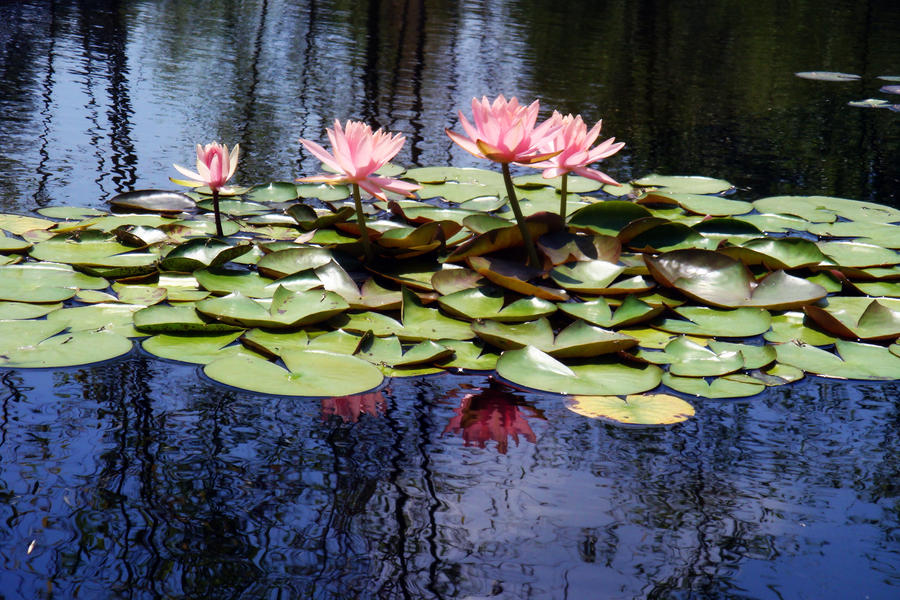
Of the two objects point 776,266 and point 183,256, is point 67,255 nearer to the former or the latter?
point 183,256

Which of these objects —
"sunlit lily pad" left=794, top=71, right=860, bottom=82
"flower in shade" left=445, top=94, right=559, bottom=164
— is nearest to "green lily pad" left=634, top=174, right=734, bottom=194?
"flower in shade" left=445, top=94, right=559, bottom=164

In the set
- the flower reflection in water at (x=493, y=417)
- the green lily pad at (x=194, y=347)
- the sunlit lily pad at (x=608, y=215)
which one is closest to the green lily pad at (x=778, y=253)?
the sunlit lily pad at (x=608, y=215)

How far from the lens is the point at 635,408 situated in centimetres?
154

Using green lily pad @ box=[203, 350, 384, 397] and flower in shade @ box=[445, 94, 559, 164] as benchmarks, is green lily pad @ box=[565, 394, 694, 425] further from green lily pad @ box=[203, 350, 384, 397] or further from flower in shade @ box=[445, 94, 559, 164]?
flower in shade @ box=[445, 94, 559, 164]

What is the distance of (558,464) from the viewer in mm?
1324

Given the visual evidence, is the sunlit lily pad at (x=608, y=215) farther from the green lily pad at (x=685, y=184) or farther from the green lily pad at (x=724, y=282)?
the green lily pad at (x=685, y=184)

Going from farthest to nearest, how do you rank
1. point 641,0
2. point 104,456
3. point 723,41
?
point 641,0 < point 723,41 < point 104,456

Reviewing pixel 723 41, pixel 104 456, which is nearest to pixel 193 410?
pixel 104 456

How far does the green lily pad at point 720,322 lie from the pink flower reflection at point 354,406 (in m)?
0.77

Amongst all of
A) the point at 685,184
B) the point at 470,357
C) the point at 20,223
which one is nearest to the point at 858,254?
the point at 685,184

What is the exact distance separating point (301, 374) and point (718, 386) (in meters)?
0.84

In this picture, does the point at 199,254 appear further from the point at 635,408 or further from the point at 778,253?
the point at 778,253

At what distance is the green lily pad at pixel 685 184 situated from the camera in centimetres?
295

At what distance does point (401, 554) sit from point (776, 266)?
1536 millimetres
